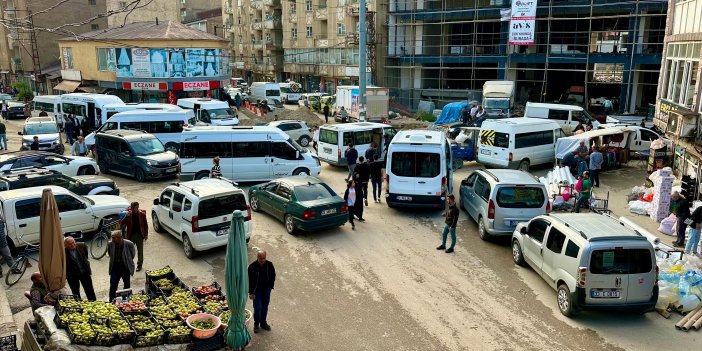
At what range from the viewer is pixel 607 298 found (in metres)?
9.50

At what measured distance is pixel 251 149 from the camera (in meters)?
19.3

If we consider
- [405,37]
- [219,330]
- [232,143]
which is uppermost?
[405,37]

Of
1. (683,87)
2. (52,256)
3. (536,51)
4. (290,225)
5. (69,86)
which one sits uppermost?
(536,51)

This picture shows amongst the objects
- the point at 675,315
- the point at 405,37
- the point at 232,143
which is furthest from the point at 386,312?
the point at 405,37

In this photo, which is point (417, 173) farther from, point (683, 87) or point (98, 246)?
point (683, 87)

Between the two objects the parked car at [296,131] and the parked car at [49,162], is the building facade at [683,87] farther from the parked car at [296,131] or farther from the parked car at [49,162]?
the parked car at [49,162]

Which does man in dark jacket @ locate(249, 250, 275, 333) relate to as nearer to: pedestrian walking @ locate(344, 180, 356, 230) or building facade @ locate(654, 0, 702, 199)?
pedestrian walking @ locate(344, 180, 356, 230)

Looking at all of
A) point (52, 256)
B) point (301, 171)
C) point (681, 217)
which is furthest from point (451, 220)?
point (52, 256)

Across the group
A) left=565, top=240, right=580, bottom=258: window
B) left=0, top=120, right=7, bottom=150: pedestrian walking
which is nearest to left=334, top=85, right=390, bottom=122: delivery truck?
left=0, top=120, right=7, bottom=150: pedestrian walking

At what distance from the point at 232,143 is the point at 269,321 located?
1050cm

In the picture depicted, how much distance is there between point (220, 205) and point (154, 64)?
105 feet

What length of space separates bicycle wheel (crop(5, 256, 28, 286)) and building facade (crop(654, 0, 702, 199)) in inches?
684

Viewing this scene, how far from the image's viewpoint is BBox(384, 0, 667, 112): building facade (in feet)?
119

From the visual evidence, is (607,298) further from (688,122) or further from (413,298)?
(688,122)
